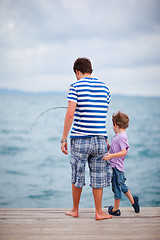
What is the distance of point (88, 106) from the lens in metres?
2.25

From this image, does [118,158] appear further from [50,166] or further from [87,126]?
[50,166]

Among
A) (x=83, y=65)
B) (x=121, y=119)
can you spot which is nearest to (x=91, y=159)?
(x=121, y=119)

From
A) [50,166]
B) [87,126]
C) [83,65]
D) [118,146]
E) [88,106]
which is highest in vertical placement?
[83,65]

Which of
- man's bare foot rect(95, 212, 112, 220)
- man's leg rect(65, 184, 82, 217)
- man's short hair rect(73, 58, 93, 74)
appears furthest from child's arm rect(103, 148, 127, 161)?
man's short hair rect(73, 58, 93, 74)

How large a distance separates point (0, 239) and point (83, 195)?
7.13 m

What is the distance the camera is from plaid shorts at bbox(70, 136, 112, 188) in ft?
7.47

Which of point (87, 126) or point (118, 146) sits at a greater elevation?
point (87, 126)

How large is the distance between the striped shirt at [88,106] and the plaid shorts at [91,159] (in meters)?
0.06

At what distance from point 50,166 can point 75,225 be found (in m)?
12.8

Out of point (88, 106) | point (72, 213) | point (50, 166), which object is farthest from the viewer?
point (50, 166)

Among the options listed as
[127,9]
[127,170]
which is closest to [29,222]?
[127,170]

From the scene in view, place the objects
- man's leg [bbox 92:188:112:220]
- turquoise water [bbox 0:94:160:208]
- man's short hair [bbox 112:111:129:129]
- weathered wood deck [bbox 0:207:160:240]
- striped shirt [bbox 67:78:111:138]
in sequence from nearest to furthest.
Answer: weathered wood deck [bbox 0:207:160:240] → striped shirt [bbox 67:78:111:138] → man's leg [bbox 92:188:112:220] → man's short hair [bbox 112:111:129:129] → turquoise water [bbox 0:94:160:208]

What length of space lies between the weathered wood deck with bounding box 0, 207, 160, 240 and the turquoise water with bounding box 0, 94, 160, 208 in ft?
19.6

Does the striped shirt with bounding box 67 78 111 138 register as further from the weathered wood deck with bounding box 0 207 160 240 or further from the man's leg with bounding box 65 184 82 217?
the weathered wood deck with bounding box 0 207 160 240
